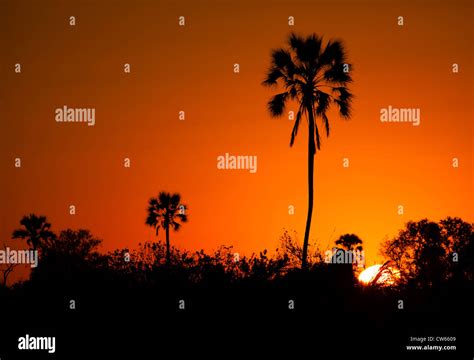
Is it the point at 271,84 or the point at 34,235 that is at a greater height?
the point at 271,84

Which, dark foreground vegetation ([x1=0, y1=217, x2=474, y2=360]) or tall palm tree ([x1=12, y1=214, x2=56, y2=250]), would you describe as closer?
dark foreground vegetation ([x1=0, y1=217, x2=474, y2=360])

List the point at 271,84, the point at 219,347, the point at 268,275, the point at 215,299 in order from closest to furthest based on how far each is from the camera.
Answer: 1. the point at 219,347
2. the point at 215,299
3. the point at 268,275
4. the point at 271,84

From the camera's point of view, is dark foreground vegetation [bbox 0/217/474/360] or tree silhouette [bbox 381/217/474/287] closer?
dark foreground vegetation [bbox 0/217/474/360]

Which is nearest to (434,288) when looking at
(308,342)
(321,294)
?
(321,294)

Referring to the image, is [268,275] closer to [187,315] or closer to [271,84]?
[187,315]

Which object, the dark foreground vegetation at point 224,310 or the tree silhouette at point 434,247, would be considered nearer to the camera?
the dark foreground vegetation at point 224,310

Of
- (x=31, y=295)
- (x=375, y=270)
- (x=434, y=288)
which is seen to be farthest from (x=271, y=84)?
(x=31, y=295)

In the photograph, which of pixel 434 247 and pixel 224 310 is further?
pixel 434 247

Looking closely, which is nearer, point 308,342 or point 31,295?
point 308,342

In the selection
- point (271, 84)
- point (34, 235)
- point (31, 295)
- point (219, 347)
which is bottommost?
point (219, 347)

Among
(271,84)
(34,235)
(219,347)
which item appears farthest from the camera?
(34,235)

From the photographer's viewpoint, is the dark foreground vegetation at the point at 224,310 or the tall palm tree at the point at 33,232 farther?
the tall palm tree at the point at 33,232

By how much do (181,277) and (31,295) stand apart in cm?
641

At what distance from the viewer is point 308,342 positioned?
92.1 ft
